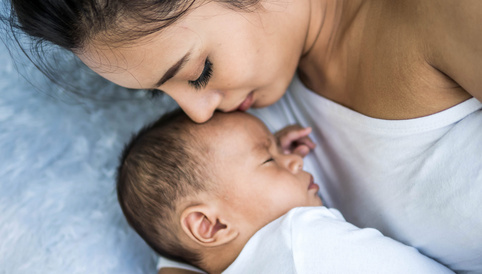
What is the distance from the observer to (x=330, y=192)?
1.26 meters

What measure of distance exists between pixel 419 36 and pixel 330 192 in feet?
1.81

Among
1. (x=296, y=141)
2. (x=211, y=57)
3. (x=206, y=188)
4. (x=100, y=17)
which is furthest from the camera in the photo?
(x=296, y=141)

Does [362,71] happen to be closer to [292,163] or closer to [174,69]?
[292,163]

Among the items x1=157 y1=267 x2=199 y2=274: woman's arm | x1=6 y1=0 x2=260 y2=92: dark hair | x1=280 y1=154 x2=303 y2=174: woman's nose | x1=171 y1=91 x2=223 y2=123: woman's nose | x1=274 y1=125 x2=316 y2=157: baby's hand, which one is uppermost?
x1=6 y1=0 x2=260 y2=92: dark hair

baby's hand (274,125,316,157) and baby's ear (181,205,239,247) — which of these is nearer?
baby's ear (181,205,239,247)

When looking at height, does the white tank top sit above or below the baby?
above

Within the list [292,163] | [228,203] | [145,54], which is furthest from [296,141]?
[145,54]

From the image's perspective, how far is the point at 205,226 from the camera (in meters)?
1.06

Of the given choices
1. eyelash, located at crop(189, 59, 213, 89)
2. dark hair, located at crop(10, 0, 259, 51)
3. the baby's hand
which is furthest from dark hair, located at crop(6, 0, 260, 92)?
the baby's hand

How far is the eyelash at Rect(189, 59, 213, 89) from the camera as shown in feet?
3.14

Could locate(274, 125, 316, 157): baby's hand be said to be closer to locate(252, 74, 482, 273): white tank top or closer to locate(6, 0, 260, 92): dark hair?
locate(252, 74, 482, 273): white tank top

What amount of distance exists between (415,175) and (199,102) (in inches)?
20.0

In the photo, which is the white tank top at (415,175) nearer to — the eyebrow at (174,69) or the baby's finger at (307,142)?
the baby's finger at (307,142)

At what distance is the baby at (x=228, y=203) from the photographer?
959 millimetres
